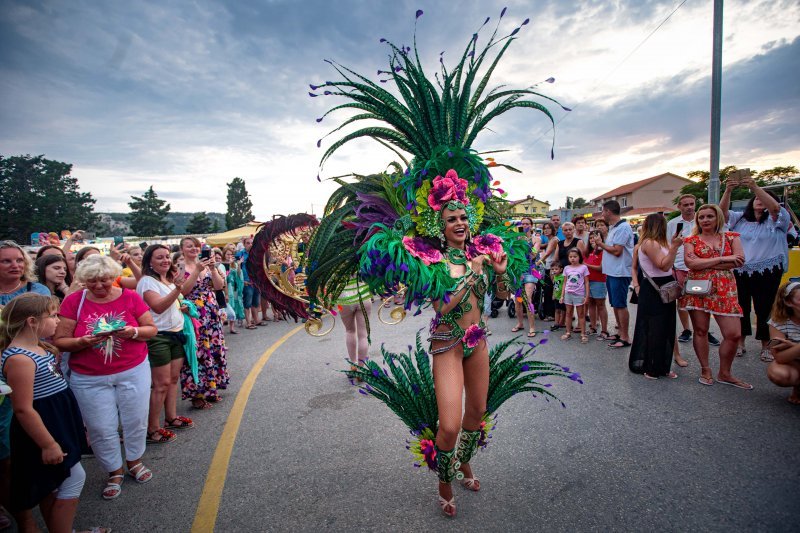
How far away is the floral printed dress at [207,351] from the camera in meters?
4.28

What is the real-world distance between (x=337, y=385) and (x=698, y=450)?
356cm

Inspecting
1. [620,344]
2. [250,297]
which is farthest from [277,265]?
[250,297]

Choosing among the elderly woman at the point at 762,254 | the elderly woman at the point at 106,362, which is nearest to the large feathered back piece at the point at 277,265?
the elderly woman at the point at 106,362

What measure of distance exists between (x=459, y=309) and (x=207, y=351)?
329 centimetres

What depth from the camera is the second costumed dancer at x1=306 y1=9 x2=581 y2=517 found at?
2436mm

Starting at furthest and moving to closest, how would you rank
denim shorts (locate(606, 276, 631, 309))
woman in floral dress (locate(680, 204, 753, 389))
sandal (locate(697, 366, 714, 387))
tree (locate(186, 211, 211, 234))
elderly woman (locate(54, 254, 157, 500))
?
1. tree (locate(186, 211, 211, 234))
2. denim shorts (locate(606, 276, 631, 309))
3. sandal (locate(697, 366, 714, 387))
4. woman in floral dress (locate(680, 204, 753, 389))
5. elderly woman (locate(54, 254, 157, 500))

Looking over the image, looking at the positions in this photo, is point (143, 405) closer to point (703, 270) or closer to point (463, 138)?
point (463, 138)

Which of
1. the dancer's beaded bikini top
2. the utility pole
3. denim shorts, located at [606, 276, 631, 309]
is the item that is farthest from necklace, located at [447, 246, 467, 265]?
the utility pole

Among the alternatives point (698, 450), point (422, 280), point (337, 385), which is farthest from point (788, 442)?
point (337, 385)

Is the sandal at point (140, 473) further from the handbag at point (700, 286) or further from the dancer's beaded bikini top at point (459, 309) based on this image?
the handbag at point (700, 286)

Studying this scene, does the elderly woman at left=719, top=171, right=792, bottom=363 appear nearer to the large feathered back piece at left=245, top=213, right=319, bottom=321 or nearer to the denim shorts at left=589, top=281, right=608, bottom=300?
the denim shorts at left=589, top=281, right=608, bottom=300

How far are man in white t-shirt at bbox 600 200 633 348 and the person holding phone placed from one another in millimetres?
1890

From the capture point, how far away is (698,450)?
9.62 ft

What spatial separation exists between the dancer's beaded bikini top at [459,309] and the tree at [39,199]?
57.4m
